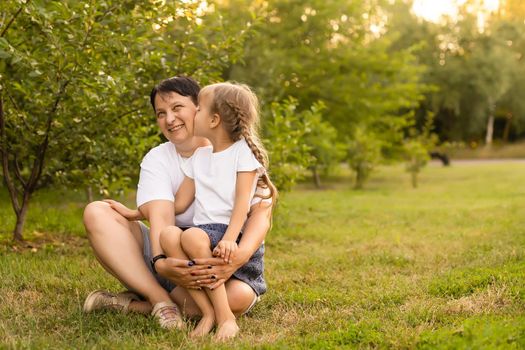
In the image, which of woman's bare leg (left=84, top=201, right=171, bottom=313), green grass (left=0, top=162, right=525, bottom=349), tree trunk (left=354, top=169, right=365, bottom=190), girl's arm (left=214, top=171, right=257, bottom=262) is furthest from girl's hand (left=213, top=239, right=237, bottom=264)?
tree trunk (left=354, top=169, right=365, bottom=190)

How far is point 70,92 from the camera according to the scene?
498cm

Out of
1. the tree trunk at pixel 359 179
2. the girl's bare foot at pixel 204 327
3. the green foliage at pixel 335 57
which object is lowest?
the tree trunk at pixel 359 179

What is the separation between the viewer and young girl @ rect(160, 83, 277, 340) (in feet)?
10.7

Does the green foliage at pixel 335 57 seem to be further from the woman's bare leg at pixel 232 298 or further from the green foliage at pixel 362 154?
the woman's bare leg at pixel 232 298

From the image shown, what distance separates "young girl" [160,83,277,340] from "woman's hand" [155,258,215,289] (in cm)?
5

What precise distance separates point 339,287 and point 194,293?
1.46m

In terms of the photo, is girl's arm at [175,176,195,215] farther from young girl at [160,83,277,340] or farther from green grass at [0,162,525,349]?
green grass at [0,162,525,349]

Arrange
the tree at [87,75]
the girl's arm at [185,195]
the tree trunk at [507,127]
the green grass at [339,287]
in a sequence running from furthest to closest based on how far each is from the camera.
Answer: the tree trunk at [507,127] → the tree at [87,75] → the girl's arm at [185,195] → the green grass at [339,287]

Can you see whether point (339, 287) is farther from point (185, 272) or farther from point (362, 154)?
point (362, 154)

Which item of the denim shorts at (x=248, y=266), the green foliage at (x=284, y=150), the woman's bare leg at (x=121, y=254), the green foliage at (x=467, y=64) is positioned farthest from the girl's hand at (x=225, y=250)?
the green foliage at (x=467, y=64)

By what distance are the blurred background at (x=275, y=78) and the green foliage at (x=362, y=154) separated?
32mm

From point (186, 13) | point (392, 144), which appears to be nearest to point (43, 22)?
point (186, 13)

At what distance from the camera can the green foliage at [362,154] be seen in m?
14.1

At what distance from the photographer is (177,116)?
12.0ft
